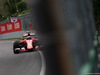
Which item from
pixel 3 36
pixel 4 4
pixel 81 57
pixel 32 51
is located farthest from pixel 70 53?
pixel 4 4

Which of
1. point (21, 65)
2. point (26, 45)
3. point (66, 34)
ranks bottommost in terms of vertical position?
point (21, 65)

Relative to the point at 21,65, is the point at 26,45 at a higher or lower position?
higher

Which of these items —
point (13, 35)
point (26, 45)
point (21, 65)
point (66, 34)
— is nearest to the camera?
point (66, 34)

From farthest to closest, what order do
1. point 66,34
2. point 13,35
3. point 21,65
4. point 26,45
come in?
point 13,35 → point 26,45 → point 21,65 → point 66,34

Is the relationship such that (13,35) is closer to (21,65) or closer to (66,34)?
(21,65)

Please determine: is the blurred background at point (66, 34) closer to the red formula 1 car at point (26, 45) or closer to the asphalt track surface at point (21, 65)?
the asphalt track surface at point (21, 65)

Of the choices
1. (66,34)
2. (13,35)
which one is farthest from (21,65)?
(13,35)

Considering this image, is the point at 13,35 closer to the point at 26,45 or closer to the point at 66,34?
the point at 26,45

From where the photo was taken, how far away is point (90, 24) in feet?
3.51

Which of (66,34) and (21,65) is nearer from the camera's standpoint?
(66,34)

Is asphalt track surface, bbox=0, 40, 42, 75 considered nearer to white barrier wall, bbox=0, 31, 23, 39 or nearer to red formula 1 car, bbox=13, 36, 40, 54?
red formula 1 car, bbox=13, 36, 40, 54

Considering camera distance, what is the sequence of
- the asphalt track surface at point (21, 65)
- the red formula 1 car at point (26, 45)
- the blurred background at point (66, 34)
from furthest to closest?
the red formula 1 car at point (26, 45)
the asphalt track surface at point (21, 65)
the blurred background at point (66, 34)

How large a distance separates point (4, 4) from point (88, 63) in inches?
1674

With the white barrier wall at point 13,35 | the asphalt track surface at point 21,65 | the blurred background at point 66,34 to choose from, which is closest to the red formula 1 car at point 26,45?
the asphalt track surface at point 21,65
